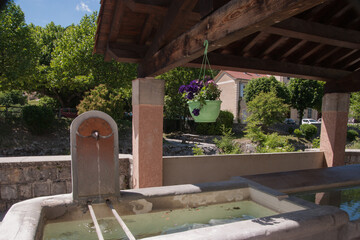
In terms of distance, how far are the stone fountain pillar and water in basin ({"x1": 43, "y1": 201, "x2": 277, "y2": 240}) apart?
281 millimetres

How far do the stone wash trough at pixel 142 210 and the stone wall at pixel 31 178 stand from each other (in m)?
1.57

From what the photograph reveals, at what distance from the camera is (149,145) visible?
3.86 m

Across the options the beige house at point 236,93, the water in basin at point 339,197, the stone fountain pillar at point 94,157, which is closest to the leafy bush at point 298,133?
the beige house at point 236,93

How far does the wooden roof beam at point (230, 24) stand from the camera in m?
1.69

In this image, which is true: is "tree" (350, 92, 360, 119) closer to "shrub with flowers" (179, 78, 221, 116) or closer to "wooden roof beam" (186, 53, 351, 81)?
"wooden roof beam" (186, 53, 351, 81)

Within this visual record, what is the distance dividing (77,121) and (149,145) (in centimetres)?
168

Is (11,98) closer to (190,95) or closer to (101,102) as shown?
(101,102)

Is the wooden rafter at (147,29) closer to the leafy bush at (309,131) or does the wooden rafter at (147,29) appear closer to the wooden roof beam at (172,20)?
the wooden roof beam at (172,20)

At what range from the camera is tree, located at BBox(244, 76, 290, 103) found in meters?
24.9

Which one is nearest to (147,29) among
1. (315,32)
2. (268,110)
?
(315,32)

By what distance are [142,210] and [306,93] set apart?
28620 mm

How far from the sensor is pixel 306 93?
→ 26.9 m

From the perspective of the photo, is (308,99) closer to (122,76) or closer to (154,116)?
(122,76)

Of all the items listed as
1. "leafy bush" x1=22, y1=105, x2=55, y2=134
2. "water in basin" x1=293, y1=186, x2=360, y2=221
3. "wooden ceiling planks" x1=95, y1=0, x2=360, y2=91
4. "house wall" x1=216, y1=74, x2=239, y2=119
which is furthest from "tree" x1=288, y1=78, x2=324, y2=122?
"water in basin" x1=293, y1=186, x2=360, y2=221
